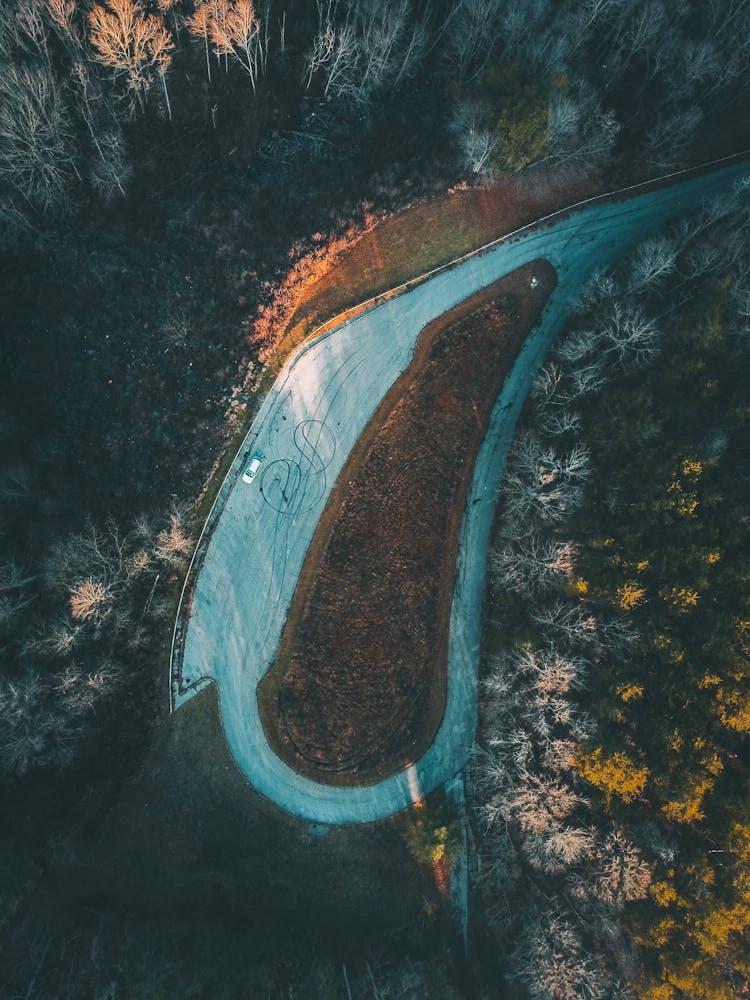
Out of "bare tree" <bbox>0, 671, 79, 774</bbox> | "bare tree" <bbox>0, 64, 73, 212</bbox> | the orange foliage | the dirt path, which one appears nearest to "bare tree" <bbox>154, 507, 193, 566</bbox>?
the dirt path

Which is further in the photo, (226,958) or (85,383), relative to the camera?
(85,383)

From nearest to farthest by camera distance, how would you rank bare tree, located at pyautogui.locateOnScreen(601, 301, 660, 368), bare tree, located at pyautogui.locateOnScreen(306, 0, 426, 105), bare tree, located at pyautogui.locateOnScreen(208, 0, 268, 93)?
bare tree, located at pyautogui.locateOnScreen(208, 0, 268, 93) → bare tree, located at pyautogui.locateOnScreen(601, 301, 660, 368) → bare tree, located at pyautogui.locateOnScreen(306, 0, 426, 105)

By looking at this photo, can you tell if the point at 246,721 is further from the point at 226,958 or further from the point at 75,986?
the point at 75,986

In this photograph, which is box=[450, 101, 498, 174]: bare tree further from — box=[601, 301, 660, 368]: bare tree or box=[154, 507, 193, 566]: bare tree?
box=[154, 507, 193, 566]: bare tree

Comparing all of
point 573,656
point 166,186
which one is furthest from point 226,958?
point 166,186

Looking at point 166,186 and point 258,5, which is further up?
point 258,5

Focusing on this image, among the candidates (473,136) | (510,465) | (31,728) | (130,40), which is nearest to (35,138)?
(130,40)
